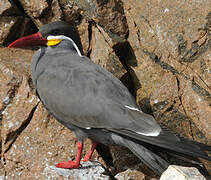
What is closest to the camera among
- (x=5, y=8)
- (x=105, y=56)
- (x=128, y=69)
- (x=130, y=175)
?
(x=130, y=175)

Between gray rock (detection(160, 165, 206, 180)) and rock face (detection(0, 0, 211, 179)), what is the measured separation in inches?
46.2

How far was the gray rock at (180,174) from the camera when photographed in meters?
4.45

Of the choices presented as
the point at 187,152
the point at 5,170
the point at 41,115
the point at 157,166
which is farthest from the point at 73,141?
the point at 187,152

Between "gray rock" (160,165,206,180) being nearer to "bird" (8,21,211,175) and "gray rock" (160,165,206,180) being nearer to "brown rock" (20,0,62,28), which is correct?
"bird" (8,21,211,175)

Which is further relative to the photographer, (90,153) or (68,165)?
(90,153)

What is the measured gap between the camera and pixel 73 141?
6.05m

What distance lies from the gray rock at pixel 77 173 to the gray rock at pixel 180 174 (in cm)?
97

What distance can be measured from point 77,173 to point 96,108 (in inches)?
38.2

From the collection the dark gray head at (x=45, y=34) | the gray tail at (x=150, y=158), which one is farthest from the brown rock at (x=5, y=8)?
the gray tail at (x=150, y=158)

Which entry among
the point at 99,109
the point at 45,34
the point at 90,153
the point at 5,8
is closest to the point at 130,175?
the point at 90,153

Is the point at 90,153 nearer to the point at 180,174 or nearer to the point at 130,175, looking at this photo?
the point at 130,175

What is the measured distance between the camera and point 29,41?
572cm

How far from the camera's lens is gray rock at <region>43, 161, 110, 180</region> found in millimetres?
5211

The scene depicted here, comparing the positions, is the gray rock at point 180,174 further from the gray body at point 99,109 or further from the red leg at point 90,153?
the red leg at point 90,153
